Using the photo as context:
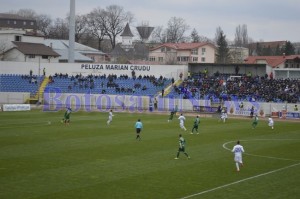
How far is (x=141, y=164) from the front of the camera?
25.5 meters

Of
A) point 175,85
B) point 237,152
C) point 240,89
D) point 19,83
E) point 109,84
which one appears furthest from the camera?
point 175,85

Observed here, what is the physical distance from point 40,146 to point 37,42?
66.7m

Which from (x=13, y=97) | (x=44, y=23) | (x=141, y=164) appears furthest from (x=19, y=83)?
(x=44, y=23)

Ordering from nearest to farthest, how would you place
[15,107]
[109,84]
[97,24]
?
[15,107], [109,84], [97,24]

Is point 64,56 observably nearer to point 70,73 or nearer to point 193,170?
point 70,73

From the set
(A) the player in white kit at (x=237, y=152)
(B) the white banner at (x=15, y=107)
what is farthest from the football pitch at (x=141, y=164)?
(B) the white banner at (x=15, y=107)

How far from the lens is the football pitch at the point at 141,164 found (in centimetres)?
1958

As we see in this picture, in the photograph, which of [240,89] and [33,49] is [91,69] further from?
[240,89]

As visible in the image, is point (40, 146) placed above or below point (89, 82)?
below

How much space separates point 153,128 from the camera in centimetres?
4381

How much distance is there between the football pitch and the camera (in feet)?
64.2

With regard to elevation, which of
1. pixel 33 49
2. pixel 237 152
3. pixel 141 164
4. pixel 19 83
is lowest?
pixel 141 164

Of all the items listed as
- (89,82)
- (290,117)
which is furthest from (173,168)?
(89,82)

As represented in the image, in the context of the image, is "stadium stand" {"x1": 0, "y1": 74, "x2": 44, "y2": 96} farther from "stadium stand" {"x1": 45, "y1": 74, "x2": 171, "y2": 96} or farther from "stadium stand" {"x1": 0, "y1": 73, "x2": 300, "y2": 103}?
"stadium stand" {"x1": 45, "y1": 74, "x2": 171, "y2": 96}
